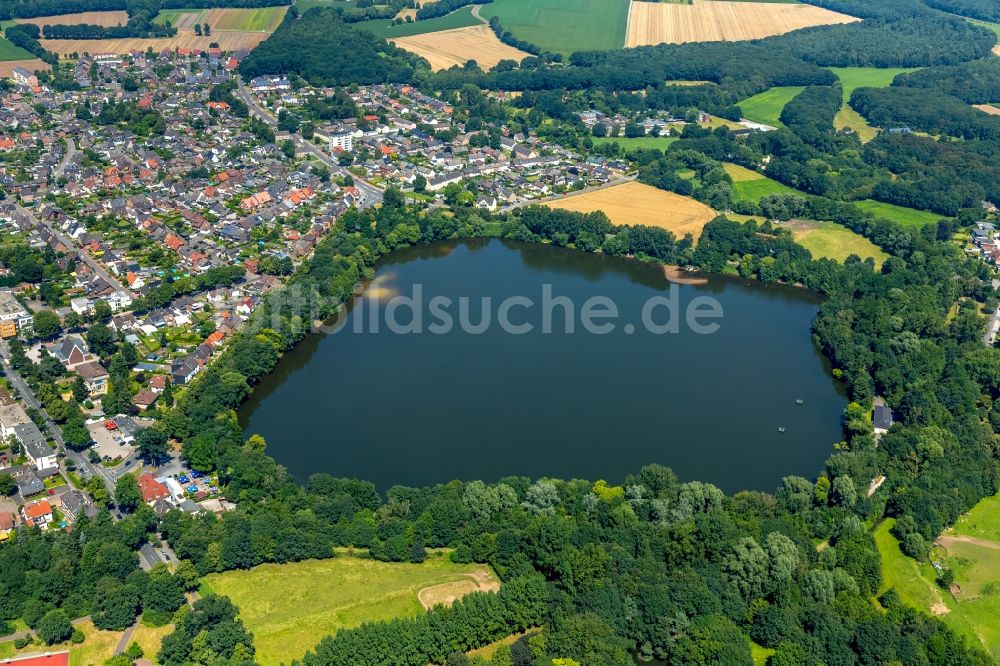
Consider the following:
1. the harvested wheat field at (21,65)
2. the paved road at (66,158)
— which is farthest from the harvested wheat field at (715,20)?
the harvested wheat field at (21,65)

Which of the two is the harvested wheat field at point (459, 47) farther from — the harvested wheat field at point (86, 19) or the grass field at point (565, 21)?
the harvested wheat field at point (86, 19)

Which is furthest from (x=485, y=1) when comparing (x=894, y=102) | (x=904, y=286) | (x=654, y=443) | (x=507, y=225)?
(x=654, y=443)

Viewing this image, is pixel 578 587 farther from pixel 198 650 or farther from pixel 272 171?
pixel 272 171

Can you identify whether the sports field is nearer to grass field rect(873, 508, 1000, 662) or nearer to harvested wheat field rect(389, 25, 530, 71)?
harvested wheat field rect(389, 25, 530, 71)

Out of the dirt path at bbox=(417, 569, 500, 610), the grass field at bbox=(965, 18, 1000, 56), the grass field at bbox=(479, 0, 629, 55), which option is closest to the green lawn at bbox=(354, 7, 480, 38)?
the grass field at bbox=(479, 0, 629, 55)

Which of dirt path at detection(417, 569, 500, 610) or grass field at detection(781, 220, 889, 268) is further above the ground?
grass field at detection(781, 220, 889, 268)

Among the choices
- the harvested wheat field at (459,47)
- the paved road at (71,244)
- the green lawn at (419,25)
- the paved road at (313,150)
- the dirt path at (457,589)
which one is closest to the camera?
the dirt path at (457,589)
